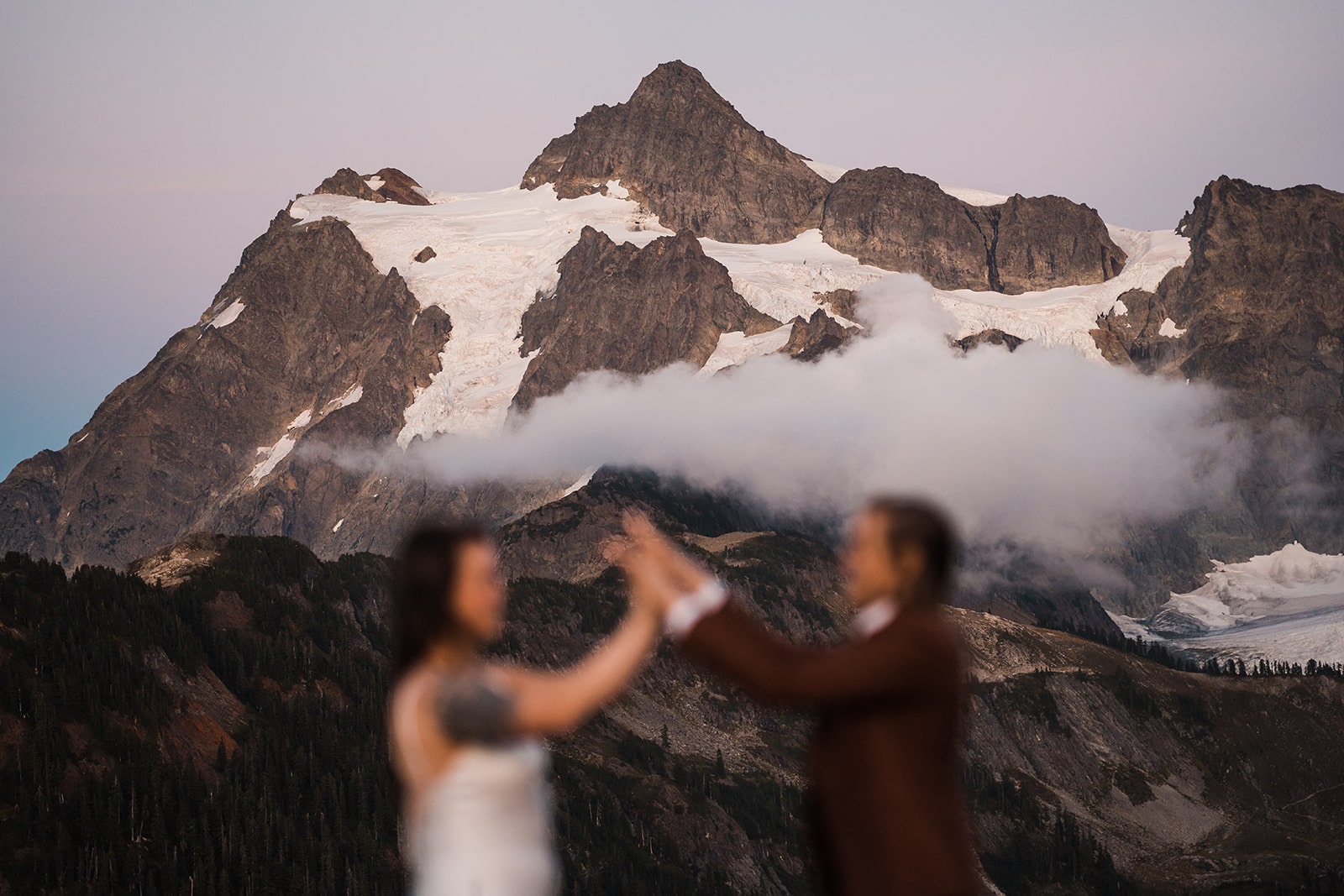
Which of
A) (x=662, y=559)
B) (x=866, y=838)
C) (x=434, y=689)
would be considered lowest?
(x=866, y=838)

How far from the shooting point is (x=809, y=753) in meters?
11.8

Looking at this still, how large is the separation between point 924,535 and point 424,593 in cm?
387

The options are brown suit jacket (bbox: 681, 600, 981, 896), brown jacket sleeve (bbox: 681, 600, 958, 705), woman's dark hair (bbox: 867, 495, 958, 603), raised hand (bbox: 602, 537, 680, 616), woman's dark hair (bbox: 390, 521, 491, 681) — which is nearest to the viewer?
brown jacket sleeve (bbox: 681, 600, 958, 705)

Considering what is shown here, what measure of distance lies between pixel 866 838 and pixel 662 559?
2.59 metres

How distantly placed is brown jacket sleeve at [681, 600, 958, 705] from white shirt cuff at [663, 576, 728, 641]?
0.05 m

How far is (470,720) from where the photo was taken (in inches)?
446

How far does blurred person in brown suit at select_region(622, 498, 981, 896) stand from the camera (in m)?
11.4

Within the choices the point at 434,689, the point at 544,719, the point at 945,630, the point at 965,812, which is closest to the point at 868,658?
the point at 945,630

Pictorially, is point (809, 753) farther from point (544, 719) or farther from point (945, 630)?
point (544, 719)

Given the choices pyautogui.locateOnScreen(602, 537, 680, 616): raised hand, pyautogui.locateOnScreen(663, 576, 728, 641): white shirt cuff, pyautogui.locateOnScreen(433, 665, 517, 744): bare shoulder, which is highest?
pyautogui.locateOnScreen(602, 537, 680, 616): raised hand

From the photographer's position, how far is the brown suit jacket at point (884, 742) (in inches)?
449

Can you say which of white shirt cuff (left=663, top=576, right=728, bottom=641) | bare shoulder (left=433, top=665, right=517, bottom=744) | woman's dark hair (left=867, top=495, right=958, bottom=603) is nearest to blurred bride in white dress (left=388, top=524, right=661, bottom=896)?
bare shoulder (left=433, top=665, right=517, bottom=744)

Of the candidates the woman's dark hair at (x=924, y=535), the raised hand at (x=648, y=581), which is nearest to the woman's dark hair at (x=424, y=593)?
the raised hand at (x=648, y=581)

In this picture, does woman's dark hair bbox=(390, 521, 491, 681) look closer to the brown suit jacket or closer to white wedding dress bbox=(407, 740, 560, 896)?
white wedding dress bbox=(407, 740, 560, 896)
